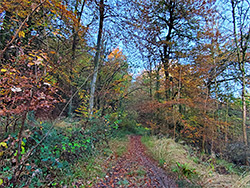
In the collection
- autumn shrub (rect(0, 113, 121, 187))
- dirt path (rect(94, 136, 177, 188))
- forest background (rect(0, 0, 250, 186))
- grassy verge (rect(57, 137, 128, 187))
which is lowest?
dirt path (rect(94, 136, 177, 188))

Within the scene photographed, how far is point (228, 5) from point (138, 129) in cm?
1134

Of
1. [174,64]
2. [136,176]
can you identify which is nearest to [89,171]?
[136,176]

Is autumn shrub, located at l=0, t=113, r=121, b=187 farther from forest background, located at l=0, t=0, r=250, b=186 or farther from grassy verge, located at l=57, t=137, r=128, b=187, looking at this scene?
forest background, located at l=0, t=0, r=250, b=186

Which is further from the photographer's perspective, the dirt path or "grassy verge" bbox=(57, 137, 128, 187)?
the dirt path

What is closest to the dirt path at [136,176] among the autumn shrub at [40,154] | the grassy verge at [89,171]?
the grassy verge at [89,171]

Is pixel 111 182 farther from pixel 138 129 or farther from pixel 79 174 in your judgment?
pixel 138 129

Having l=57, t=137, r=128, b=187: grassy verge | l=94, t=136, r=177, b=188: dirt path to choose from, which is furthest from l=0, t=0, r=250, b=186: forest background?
l=94, t=136, r=177, b=188: dirt path

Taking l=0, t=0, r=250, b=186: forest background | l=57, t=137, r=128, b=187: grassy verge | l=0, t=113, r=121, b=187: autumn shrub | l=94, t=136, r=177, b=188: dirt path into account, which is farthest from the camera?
l=0, t=0, r=250, b=186: forest background

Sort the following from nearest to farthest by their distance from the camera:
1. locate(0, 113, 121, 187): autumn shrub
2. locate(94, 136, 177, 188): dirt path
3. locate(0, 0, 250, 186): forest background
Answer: locate(0, 113, 121, 187): autumn shrub → locate(94, 136, 177, 188): dirt path → locate(0, 0, 250, 186): forest background

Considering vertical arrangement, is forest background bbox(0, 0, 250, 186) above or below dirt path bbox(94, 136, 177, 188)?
above

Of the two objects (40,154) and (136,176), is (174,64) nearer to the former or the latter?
(136,176)

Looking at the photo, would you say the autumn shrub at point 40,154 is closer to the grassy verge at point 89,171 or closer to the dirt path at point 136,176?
the grassy verge at point 89,171

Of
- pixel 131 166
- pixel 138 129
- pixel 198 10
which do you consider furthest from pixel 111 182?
pixel 138 129

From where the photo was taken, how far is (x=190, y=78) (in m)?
7.56
